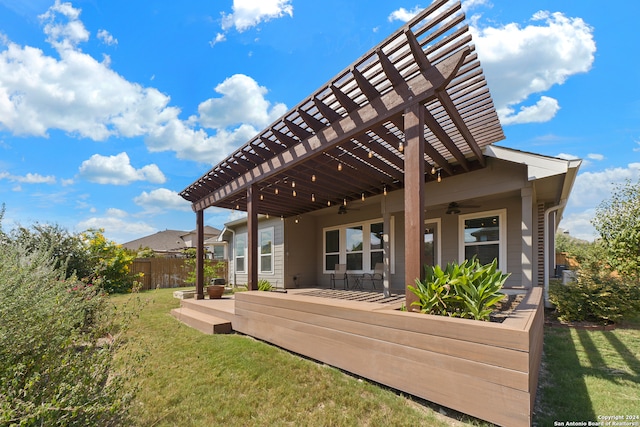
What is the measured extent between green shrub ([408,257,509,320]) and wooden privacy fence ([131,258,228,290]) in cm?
1218

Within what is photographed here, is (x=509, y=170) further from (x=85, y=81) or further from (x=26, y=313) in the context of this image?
(x=85, y=81)

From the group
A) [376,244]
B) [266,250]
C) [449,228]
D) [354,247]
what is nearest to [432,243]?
[449,228]

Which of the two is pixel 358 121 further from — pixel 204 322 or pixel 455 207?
pixel 204 322

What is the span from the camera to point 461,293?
100 inches

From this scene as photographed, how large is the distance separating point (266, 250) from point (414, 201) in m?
9.06

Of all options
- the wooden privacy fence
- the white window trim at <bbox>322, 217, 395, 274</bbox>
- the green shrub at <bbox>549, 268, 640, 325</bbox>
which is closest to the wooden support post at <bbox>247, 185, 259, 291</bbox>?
the white window trim at <bbox>322, 217, 395, 274</bbox>

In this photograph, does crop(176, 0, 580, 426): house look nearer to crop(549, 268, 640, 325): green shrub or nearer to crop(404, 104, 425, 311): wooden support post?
crop(404, 104, 425, 311): wooden support post

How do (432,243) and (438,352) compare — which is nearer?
(438,352)

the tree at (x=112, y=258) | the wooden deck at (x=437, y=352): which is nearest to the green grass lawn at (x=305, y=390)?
the wooden deck at (x=437, y=352)

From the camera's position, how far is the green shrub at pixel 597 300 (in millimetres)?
5277

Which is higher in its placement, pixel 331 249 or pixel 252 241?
pixel 252 241

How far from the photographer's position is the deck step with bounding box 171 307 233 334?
200 inches

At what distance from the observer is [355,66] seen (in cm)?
320

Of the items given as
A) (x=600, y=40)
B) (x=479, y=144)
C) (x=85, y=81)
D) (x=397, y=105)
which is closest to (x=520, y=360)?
(x=397, y=105)
